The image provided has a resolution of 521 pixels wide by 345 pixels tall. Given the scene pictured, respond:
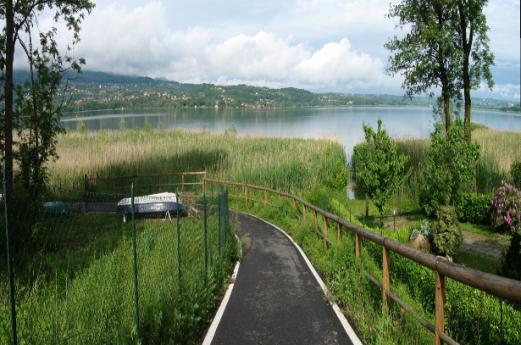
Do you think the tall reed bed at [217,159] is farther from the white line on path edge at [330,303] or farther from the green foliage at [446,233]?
the white line on path edge at [330,303]

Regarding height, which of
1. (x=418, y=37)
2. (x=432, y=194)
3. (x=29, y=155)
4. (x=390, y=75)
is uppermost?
(x=418, y=37)

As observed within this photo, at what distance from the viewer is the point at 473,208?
2241 centimetres

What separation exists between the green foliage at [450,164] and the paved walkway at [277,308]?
10.2m

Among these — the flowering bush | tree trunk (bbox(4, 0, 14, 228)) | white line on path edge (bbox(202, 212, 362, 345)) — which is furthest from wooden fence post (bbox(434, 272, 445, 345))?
the flowering bush

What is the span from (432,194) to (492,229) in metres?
2.98

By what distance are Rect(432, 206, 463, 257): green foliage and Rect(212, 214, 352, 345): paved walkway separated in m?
4.81

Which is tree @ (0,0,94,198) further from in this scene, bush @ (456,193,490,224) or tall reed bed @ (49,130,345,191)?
bush @ (456,193,490,224)

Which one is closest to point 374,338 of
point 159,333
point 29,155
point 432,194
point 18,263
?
point 159,333

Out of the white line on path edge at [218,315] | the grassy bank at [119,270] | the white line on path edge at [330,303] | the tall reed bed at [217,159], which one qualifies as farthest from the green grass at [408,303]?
the tall reed bed at [217,159]

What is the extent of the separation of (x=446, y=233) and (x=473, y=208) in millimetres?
8576

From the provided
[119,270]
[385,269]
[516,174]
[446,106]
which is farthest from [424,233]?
[446,106]

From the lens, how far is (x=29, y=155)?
1567 centimetres

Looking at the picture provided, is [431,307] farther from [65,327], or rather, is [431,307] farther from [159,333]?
[65,327]

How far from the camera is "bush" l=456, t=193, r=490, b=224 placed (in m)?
22.1
